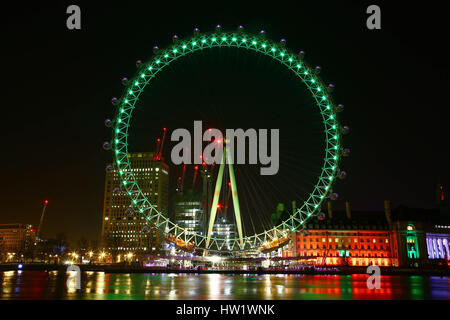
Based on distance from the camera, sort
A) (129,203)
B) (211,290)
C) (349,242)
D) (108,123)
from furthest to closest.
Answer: (129,203) < (349,242) < (108,123) < (211,290)

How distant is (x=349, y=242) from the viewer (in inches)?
4343

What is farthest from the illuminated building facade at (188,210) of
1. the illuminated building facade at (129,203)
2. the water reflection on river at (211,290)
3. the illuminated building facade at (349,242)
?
the water reflection on river at (211,290)

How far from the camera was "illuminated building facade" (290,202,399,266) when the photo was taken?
10831 centimetres

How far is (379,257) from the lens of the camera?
109500 millimetres

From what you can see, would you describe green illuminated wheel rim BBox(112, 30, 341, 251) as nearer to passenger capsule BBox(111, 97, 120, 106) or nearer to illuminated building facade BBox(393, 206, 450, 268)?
passenger capsule BBox(111, 97, 120, 106)

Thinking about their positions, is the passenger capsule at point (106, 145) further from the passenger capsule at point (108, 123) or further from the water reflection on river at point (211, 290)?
the water reflection on river at point (211, 290)

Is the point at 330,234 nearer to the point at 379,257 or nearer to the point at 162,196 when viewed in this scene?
the point at 379,257

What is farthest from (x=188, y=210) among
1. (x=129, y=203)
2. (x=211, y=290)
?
(x=211, y=290)

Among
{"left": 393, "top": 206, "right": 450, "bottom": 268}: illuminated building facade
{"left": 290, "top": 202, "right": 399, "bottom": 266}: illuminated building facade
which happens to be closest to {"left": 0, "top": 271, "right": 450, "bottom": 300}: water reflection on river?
{"left": 290, "top": 202, "right": 399, "bottom": 266}: illuminated building facade

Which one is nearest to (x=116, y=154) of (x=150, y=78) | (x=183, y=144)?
(x=150, y=78)

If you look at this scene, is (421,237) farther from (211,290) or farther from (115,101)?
(211,290)

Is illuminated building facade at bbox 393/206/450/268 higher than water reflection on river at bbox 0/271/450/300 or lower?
higher

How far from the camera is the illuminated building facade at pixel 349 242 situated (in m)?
108
